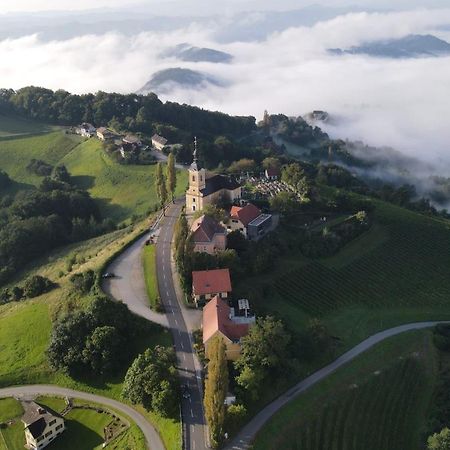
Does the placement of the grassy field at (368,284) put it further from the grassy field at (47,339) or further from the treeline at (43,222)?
the treeline at (43,222)

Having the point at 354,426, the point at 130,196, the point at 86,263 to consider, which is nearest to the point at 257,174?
the point at 130,196

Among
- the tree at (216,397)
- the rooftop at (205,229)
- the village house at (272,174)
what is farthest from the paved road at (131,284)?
the village house at (272,174)

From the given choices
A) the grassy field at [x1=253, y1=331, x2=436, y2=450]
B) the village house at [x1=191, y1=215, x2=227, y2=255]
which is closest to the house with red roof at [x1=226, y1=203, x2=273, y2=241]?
the village house at [x1=191, y1=215, x2=227, y2=255]

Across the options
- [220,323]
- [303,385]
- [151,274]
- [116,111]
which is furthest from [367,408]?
[116,111]

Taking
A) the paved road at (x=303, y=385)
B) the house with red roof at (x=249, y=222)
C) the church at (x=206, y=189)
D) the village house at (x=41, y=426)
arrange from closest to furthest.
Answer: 1. the paved road at (x=303, y=385)
2. the village house at (x=41, y=426)
3. the house with red roof at (x=249, y=222)
4. the church at (x=206, y=189)

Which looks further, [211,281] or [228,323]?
[211,281]

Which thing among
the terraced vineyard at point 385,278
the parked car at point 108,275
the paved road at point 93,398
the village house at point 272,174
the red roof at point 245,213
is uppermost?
the red roof at point 245,213

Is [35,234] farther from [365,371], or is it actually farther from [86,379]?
[365,371]

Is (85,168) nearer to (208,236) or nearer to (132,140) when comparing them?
(132,140)
